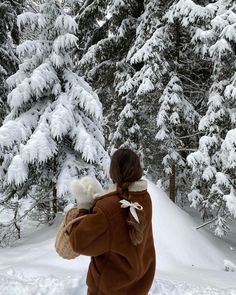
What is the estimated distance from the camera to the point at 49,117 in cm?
888

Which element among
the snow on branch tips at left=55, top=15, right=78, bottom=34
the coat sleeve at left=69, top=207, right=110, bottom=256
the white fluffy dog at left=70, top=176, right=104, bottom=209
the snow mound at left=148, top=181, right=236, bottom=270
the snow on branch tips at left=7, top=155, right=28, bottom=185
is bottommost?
the snow mound at left=148, top=181, right=236, bottom=270

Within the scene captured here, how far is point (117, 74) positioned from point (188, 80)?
2.52 metres

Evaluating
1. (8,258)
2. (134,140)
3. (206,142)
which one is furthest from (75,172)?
(134,140)

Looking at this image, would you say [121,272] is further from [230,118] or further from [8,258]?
[230,118]

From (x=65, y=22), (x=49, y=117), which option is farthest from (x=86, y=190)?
(x=65, y=22)

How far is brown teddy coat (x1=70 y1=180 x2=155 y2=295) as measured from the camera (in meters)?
2.59

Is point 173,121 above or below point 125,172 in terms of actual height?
below

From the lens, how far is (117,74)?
45.8 ft

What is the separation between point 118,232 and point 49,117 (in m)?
6.47

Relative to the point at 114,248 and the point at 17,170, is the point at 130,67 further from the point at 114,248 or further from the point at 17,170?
the point at 114,248

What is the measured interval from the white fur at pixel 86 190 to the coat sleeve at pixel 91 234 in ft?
0.50

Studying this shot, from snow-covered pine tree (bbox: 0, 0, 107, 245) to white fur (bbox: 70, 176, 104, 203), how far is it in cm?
567

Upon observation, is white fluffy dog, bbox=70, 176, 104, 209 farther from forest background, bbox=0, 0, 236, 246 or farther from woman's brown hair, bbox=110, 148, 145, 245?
forest background, bbox=0, 0, 236, 246

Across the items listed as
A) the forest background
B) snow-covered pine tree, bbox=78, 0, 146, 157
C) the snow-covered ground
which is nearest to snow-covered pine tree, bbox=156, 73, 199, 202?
the forest background
